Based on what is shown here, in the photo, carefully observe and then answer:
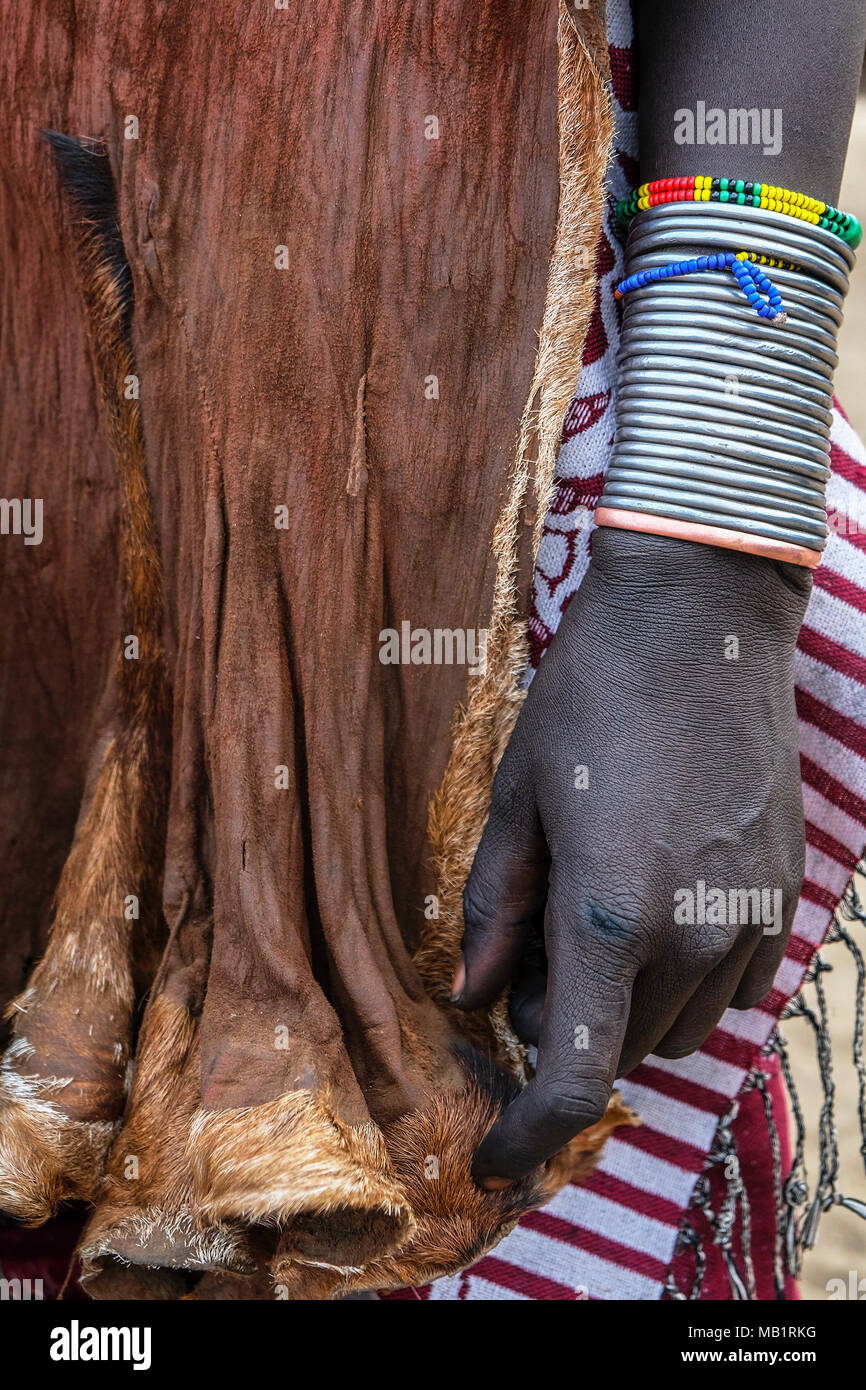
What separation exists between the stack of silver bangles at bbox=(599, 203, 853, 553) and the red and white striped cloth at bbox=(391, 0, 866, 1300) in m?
0.11

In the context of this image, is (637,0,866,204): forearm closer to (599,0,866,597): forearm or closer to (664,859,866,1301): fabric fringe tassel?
(599,0,866,597): forearm

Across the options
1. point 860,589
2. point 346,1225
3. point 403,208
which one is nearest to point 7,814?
point 346,1225

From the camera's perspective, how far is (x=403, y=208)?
2.49 ft

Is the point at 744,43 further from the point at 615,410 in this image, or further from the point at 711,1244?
the point at 711,1244

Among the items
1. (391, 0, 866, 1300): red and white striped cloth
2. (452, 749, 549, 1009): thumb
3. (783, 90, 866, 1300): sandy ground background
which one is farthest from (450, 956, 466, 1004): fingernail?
(783, 90, 866, 1300): sandy ground background

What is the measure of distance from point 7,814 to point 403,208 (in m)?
0.56

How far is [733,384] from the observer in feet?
2.32

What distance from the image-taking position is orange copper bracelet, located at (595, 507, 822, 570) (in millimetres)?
708

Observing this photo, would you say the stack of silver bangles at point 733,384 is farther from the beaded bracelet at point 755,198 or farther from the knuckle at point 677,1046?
the knuckle at point 677,1046

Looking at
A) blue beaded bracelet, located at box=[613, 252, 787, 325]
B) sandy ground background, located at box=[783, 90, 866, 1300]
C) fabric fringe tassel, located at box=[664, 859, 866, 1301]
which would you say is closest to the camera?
blue beaded bracelet, located at box=[613, 252, 787, 325]

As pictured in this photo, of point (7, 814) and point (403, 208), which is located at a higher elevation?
point (403, 208)

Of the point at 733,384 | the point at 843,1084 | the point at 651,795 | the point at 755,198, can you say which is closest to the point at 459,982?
the point at 651,795

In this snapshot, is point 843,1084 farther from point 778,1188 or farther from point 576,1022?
point 576,1022

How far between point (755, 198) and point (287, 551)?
38 cm
